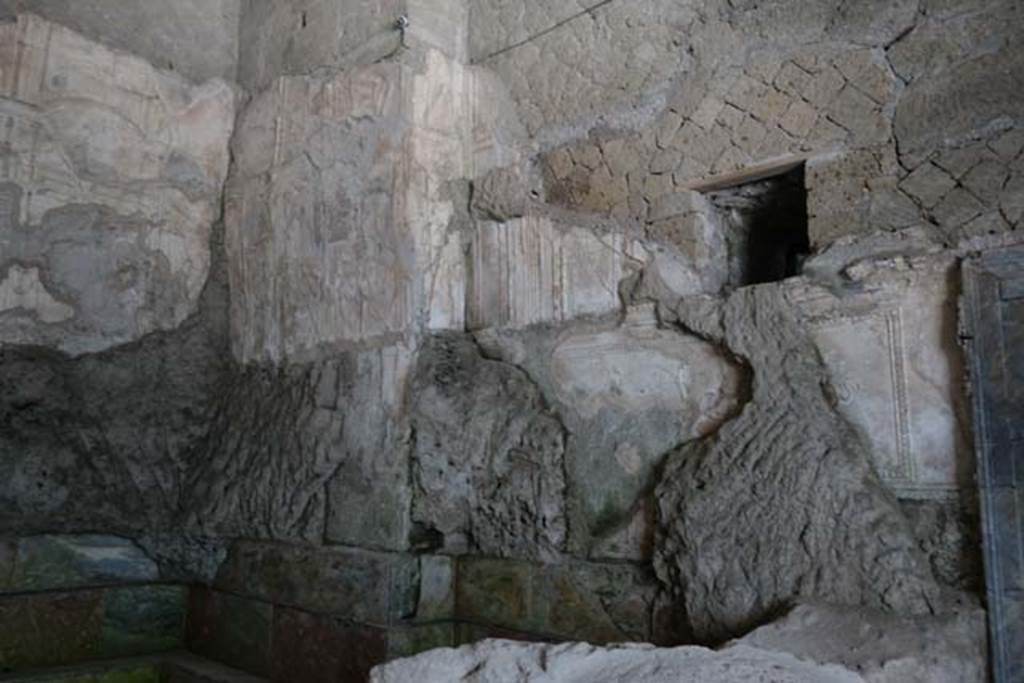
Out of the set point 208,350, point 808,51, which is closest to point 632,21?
point 808,51

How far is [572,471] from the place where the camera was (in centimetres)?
316

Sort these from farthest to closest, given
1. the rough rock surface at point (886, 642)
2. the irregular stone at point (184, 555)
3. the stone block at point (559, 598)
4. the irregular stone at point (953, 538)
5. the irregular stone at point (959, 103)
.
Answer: the irregular stone at point (184, 555) → the stone block at point (559, 598) → the irregular stone at point (959, 103) → the irregular stone at point (953, 538) → the rough rock surface at point (886, 642)

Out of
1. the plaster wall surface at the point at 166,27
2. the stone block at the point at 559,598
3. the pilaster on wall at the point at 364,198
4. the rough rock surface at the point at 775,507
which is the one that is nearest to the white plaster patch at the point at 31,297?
the pilaster on wall at the point at 364,198

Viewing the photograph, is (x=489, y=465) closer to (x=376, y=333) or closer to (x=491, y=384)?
(x=491, y=384)

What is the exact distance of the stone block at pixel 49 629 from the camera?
12.0ft

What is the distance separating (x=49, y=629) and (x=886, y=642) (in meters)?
3.40

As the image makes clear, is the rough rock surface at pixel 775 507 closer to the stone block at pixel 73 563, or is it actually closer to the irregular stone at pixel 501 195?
the irregular stone at pixel 501 195

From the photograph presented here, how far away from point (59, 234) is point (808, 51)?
3339 mm

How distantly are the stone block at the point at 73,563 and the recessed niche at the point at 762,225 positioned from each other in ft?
9.86

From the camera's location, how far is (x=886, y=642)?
2.07m

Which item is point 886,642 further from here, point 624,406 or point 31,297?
point 31,297

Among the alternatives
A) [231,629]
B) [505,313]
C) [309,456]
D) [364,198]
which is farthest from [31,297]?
[505,313]

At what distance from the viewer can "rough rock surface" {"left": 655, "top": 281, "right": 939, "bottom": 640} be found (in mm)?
2324

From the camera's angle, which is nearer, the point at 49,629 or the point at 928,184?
the point at 928,184
